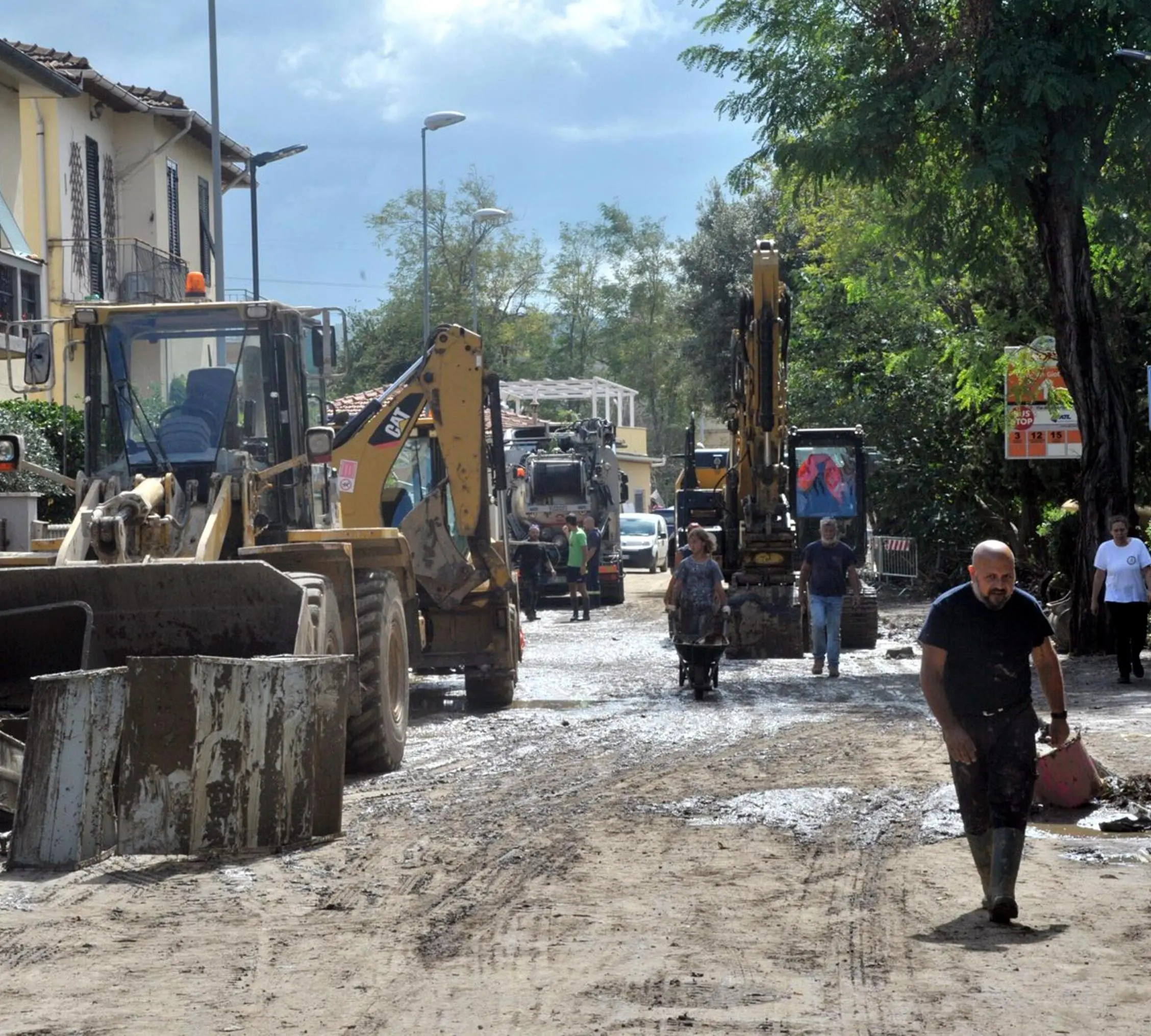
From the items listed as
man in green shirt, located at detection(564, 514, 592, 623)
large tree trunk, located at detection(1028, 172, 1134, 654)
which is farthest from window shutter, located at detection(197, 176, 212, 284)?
large tree trunk, located at detection(1028, 172, 1134, 654)

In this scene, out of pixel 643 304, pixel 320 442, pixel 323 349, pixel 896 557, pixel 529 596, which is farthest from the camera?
pixel 643 304

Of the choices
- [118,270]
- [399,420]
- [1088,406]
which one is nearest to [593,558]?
[118,270]

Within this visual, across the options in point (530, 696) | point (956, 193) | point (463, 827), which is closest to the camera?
point (463, 827)

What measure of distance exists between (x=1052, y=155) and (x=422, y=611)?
869 centimetres

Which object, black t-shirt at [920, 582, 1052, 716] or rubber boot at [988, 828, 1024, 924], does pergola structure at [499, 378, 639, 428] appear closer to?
black t-shirt at [920, 582, 1052, 716]

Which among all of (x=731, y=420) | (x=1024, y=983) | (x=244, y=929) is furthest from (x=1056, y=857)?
(x=731, y=420)

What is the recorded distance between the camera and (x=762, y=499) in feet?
72.2

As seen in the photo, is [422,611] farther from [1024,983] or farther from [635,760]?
[1024,983]

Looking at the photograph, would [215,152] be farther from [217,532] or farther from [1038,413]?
[217,532]

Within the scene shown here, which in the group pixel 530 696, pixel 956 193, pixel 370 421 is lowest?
pixel 530 696

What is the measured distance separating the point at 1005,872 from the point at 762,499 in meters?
14.8

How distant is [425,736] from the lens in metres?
14.2

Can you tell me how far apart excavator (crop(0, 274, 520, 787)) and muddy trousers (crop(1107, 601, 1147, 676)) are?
6110 millimetres

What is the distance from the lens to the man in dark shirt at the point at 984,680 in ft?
24.8
